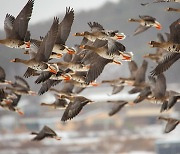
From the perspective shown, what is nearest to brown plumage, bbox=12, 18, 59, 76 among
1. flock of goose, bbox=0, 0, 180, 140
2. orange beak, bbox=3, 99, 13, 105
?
flock of goose, bbox=0, 0, 180, 140

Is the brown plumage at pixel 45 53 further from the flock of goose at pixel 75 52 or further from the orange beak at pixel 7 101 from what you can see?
the orange beak at pixel 7 101

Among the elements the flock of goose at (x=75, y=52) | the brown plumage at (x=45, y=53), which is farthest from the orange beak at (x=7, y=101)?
the brown plumage at (x=45, y=53)

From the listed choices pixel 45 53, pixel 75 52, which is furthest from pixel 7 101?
pixel 45 53

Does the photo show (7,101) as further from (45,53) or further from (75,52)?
(45,53)

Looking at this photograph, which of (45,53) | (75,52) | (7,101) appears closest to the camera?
(45,53)

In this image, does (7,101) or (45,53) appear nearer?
(45,53)

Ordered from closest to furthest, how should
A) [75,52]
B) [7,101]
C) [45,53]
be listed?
[45,53] < [75,52] < [7,101]

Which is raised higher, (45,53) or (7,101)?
(45,53)

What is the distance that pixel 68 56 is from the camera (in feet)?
11.5

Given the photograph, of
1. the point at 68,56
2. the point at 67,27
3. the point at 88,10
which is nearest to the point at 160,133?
the point at 88,10

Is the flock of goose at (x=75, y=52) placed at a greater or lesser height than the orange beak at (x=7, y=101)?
greater

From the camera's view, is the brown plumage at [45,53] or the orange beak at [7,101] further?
the orange beak at [7,101]

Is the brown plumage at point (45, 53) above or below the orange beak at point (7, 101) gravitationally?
above

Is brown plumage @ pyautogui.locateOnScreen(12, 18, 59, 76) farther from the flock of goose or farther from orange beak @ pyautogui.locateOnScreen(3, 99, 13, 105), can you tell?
orange beak @ pyautogui.locateOnScreen(3, 99, 13, 105)
